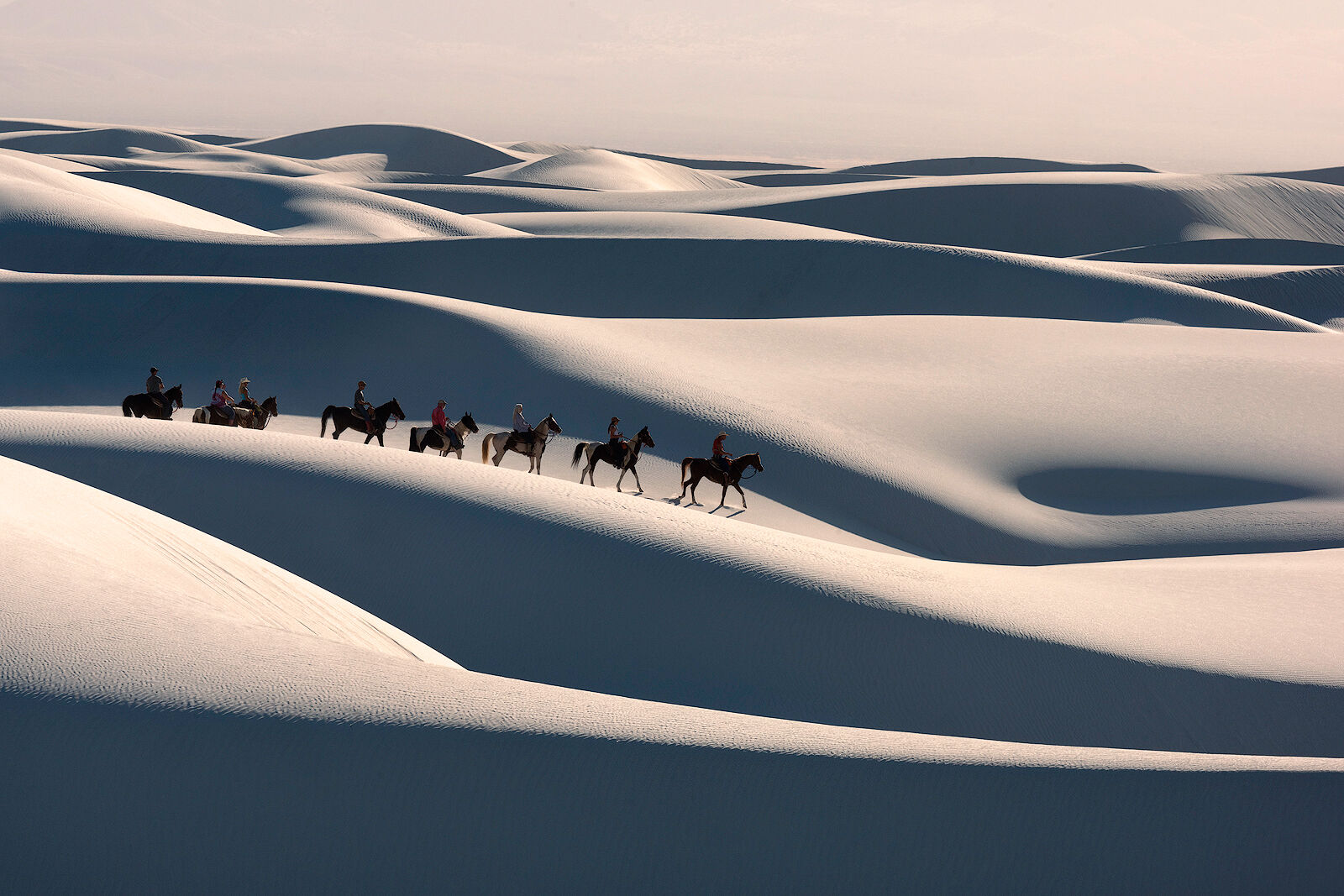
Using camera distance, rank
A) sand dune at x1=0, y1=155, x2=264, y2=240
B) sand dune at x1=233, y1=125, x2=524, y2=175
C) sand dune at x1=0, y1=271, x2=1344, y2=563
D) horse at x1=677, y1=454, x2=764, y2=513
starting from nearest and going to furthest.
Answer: horse at x1=677, y1=454, x2=764, y2=513
sand dune at x1=0, y1=271, x2=1344, y2=563
sand dune at x1=0, y1=155, x2=264, y2=240
sand dune at x1=233, y1=125, x2=524, y2=175

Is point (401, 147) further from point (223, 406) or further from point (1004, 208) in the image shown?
point (223, 406)

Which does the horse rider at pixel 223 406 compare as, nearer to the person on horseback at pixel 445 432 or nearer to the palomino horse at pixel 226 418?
the palomino horse at pixel 226 418

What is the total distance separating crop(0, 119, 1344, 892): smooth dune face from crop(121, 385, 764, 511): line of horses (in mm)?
732

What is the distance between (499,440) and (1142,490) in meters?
11.4

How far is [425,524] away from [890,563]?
5.78m

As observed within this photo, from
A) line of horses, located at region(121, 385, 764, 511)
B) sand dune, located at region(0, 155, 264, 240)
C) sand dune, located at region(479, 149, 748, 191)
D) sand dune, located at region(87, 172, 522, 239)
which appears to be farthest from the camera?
sand dune, located at region(479, 149, 748, 191)

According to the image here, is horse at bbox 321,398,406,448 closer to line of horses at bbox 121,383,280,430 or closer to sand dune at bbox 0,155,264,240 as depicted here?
line of horses at bbox 121,383,280,430

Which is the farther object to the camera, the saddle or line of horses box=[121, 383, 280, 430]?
line of horses box=[121, 383, 280, 430]

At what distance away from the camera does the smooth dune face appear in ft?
21.4

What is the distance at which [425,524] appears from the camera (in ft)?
42.2

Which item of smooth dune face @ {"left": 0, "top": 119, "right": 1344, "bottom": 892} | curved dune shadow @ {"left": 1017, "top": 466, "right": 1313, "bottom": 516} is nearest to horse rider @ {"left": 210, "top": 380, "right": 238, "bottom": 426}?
smooth dune face @ {"left": 0, "top": 119, "right": 1344, "bottom": 892}

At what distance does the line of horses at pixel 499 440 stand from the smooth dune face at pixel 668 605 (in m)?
0.73

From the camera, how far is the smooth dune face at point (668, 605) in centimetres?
653

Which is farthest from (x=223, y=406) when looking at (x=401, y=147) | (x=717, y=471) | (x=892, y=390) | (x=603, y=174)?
(x=401, y=147)
